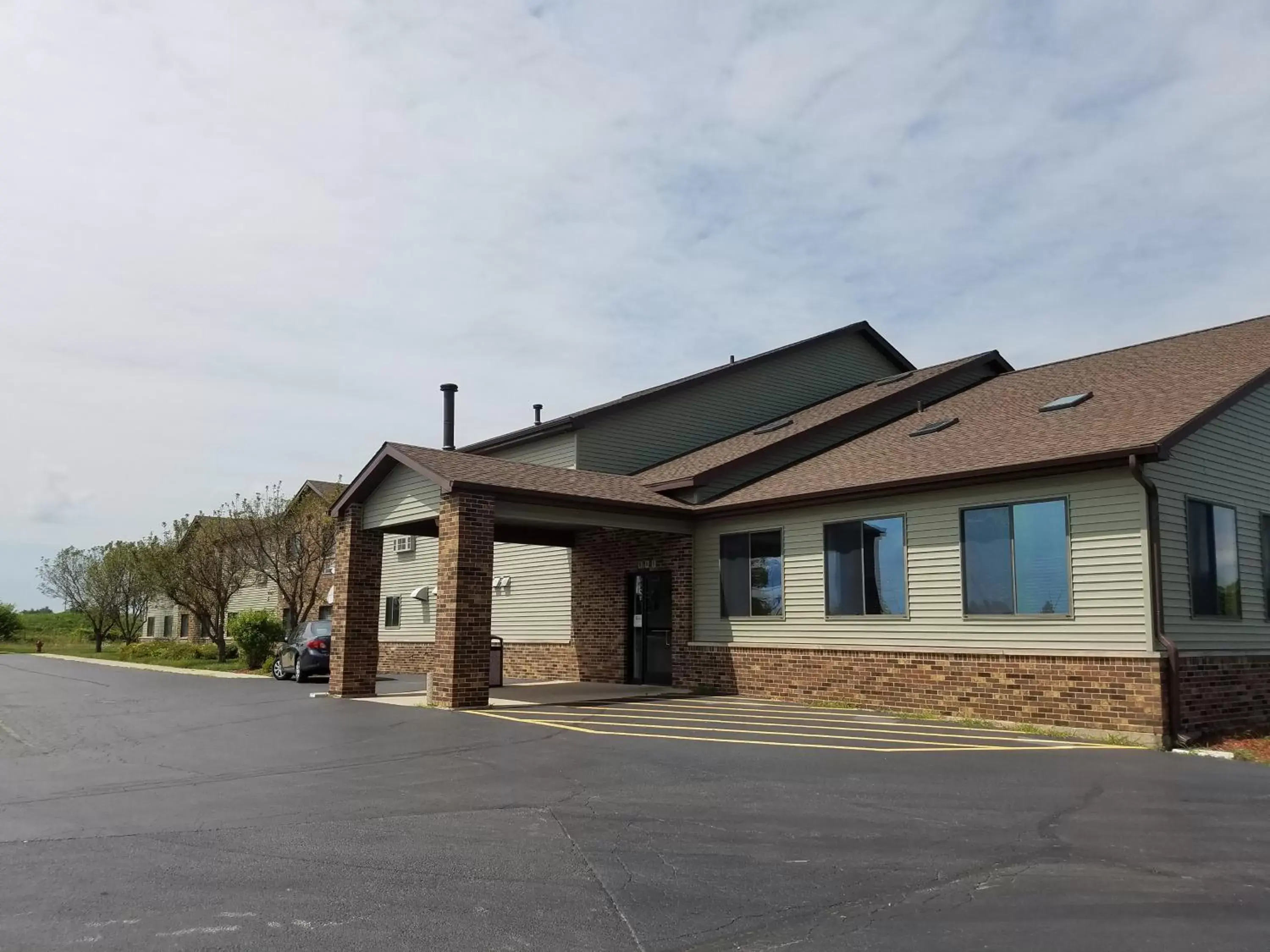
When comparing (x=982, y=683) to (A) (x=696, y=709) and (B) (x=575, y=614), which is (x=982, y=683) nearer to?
(A) (x=696, y=709)

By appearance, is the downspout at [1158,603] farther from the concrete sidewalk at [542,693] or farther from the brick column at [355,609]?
the brick column at [355,609]

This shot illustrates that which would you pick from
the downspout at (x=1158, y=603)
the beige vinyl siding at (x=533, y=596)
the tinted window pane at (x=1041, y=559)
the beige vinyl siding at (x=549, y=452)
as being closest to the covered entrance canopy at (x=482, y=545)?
the beige vinyl siding at (x=533, y=596)

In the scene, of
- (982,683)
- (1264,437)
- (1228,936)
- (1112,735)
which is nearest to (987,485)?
(982,683)

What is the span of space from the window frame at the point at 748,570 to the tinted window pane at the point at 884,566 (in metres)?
1.70

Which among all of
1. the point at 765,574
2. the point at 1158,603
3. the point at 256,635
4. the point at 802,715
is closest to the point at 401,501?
the point at 765,574

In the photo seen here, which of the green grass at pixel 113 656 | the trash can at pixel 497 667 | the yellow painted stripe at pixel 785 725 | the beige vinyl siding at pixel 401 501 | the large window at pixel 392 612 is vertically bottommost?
the green grass at pixel 113 656

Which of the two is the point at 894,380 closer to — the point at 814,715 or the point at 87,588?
the point at 814,715

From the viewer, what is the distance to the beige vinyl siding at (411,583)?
92.9 ft

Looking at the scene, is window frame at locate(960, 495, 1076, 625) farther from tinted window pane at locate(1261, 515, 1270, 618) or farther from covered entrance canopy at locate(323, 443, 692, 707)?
covered entrance canopy at locate(323, 443, 692, 707)

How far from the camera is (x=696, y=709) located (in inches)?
620

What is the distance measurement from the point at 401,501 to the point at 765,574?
6.55 m

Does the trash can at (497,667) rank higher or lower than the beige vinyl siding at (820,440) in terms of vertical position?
lower

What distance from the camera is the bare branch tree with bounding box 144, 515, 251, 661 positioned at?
35.4 meters

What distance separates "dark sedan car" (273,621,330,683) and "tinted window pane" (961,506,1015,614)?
1565cm
